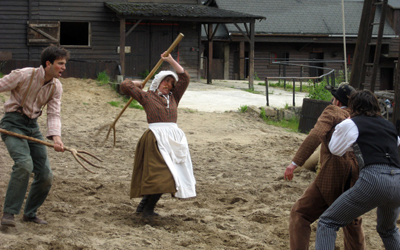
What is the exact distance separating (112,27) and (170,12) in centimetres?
297

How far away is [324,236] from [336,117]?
0.95 meters

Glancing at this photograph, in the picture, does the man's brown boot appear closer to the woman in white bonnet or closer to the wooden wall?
the woman in white bonnet

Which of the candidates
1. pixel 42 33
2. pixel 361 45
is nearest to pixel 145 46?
pixel 42 33

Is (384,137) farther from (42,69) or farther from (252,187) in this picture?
(252,187)

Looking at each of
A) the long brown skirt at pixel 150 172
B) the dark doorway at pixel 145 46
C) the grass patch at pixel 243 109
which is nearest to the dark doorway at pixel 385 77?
the dark doorway at pixel 145 46

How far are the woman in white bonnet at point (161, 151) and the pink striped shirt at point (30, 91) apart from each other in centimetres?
82

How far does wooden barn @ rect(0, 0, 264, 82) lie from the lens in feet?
60.9

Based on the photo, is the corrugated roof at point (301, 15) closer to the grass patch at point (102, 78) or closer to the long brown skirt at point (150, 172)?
the grass patch at point (102, 78)

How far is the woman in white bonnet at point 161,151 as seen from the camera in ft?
16.4

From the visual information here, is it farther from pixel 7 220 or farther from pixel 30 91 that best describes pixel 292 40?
pixel 7 220

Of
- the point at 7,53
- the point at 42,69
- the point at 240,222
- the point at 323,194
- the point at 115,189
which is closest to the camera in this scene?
the point at 323,194

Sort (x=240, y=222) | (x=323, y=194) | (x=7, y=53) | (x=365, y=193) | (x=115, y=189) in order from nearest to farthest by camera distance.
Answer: (x=365, y=193) → (x=323, y=194) → (x=240, y=222) → (x=115, y=189) → (x=7, y=53)

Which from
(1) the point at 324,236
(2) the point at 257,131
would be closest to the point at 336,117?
(1) the point at 324,236

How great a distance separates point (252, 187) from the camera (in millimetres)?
7117
